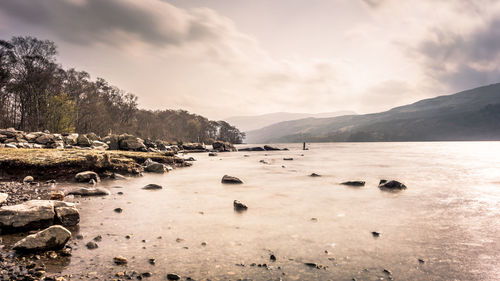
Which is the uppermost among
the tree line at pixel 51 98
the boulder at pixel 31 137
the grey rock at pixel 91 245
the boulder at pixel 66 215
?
the tree line at pixel 51 98

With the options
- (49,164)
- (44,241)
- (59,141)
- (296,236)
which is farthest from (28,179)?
(59,141)

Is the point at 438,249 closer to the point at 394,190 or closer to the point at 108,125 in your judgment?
the point at 394,190

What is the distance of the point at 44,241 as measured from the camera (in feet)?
17.4

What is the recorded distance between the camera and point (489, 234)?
7.58 m

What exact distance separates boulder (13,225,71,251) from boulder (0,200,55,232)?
162cm

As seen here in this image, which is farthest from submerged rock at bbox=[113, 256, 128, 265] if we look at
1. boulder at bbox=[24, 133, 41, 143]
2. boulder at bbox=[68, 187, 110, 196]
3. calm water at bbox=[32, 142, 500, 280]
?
boulder at bbox=[24, 133, 41, 143]

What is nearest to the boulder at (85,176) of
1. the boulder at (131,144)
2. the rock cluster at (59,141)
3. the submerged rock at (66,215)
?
the submerged rock at (66,215)

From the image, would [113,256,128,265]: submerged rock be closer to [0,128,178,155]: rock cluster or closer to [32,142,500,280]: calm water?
[32,142,500,280]: calm water

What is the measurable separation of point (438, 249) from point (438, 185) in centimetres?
1398

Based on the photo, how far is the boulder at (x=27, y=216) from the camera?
6.36m

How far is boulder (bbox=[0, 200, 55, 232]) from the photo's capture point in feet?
20.9

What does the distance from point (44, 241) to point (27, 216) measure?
199cm

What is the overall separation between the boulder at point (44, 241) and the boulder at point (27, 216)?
1615mm

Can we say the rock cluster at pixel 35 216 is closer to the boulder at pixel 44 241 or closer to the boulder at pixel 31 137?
the boulder at pixel 44 241
